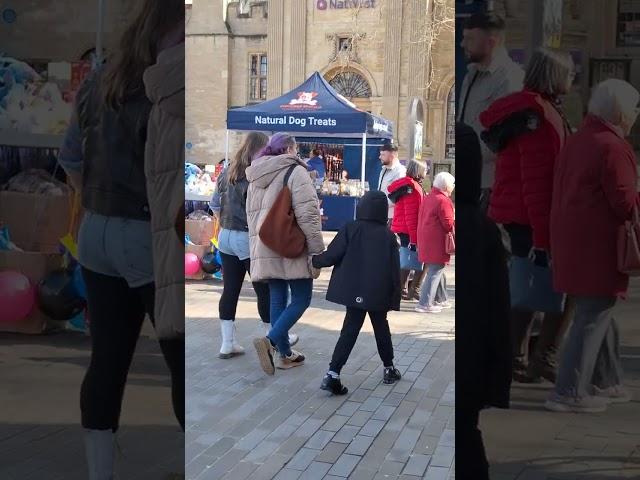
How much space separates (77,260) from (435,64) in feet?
102

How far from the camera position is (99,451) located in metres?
2.66

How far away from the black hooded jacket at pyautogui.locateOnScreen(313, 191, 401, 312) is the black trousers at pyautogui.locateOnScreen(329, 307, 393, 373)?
111 millimetres

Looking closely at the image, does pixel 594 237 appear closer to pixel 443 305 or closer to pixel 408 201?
pixel 408 201

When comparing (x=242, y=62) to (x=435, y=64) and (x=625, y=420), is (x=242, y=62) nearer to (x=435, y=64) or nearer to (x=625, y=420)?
→ (x=435, y=64)

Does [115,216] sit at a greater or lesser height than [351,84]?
lesser

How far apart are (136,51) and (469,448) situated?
1.59 meters

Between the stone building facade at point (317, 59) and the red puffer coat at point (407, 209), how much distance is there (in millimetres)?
19684

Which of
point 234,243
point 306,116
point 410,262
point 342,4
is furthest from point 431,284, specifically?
point 342,4

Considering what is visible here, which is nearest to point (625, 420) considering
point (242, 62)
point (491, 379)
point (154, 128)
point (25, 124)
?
point (491, 379)

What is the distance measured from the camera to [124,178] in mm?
2543

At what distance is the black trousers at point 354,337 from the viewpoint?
6.06 m

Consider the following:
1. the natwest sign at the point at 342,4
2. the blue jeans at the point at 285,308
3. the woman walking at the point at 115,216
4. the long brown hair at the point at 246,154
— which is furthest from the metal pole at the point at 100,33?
the natwest sign at the point at 342,4

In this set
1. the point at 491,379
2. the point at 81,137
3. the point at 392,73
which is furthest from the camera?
the point at 392,73

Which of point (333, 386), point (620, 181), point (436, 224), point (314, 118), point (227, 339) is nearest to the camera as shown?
point (620, 181)
